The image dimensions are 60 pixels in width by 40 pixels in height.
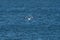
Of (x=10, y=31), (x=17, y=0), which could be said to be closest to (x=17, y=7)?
(x=17, y=0)

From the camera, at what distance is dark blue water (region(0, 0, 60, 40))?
3041cm

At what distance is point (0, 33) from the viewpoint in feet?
103

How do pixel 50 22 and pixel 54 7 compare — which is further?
pixel 54 7

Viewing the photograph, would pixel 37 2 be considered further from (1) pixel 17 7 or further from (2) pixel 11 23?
(2) pixel 11 23

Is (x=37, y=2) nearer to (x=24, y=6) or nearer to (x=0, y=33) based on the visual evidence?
(x=24, y=6)

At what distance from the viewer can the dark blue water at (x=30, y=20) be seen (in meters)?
30.4

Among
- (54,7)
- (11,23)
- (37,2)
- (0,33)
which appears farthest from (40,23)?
(37,2)

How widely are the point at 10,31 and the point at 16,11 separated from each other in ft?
32.6

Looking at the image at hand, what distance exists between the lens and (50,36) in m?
29.9

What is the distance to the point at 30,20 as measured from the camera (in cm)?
3522

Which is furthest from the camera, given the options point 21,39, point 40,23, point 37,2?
point 37,2

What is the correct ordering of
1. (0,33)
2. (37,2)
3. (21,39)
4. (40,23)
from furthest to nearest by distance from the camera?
→ (37,2)
(40,23)
(0,33)
(21,39)

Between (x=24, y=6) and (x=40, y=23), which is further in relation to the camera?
(x=24, y=6)

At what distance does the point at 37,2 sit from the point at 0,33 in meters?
16.9
